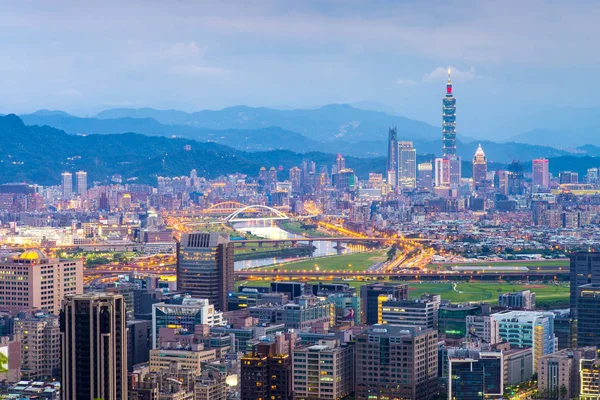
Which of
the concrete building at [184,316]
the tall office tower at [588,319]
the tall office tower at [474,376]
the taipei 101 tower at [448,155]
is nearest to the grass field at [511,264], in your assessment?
the tall office tower at [588,319]

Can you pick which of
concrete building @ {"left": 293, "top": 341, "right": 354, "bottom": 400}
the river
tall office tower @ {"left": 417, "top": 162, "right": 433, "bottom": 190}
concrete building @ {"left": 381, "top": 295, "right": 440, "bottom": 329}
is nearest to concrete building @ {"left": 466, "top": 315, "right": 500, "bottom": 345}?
concrete building @ {"left": 381, "top": 295, "right": 440, "bottom": 329}

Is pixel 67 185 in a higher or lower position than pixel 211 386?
higher

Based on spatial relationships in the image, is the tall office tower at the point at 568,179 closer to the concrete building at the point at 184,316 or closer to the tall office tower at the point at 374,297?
the tall office tower at the point at 374,297

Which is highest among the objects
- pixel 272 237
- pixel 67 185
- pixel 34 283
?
pixel 67 185

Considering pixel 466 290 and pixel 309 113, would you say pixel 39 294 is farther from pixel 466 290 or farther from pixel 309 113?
pixel 309 113

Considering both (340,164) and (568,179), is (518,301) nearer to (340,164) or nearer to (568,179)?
(568,179)

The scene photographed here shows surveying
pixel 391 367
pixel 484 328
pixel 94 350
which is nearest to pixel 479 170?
pixel 484 328

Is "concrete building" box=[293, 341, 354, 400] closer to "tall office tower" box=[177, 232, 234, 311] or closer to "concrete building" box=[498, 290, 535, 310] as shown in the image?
"tall office tower" box=[177, 232, 234, 311]

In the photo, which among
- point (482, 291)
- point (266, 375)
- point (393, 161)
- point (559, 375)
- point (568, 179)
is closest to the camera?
point (266, 375)
